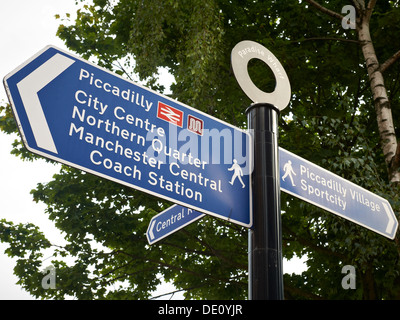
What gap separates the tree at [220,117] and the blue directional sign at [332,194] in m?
3.76

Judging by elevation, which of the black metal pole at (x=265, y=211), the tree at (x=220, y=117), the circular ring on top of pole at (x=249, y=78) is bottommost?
the black metal pole at (x=265, y=211)

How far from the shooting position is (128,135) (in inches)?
78.6

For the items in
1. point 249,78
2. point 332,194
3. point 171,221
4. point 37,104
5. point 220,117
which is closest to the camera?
point 37,104

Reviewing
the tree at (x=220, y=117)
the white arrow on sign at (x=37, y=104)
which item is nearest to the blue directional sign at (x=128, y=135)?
the white arrow on sign at (x=37, y=104)

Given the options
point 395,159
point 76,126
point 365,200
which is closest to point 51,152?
point 76,126

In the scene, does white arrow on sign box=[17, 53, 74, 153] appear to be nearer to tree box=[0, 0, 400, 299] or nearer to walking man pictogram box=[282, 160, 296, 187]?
walking man pictogram box=[282, 160, 296, 187]

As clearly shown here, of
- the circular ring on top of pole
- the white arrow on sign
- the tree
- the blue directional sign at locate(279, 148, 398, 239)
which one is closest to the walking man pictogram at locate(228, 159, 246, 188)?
the blue directional sign at locate(279, 148, 398, 239)

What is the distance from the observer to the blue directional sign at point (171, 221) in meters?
2.65

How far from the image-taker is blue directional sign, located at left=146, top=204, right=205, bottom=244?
2.65 meters

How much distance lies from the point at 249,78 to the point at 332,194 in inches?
34.3

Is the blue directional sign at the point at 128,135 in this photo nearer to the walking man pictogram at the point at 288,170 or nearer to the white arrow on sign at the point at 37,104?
the white arrow on sign at the point at 37,104

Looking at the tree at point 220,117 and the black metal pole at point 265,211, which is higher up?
the tree at point 220,117

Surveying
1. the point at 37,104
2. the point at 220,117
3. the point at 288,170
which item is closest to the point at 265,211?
the point at 288,170

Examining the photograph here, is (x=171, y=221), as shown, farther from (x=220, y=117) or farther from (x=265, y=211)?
(x=220, y=117)
